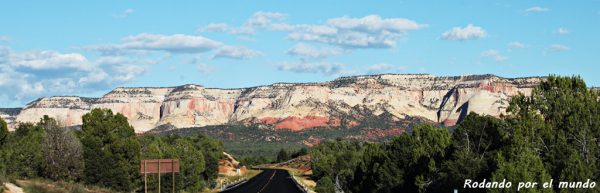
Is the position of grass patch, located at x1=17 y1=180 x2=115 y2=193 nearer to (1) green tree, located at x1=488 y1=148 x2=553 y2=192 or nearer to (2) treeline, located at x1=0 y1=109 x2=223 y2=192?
(2) treeline, located at x1=0 y1=109 x2=223 y2=192

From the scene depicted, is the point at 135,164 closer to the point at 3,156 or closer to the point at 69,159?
the point at 69,159

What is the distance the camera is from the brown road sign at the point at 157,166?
41.2 m

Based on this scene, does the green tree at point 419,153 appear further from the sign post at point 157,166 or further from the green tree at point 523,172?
the sign post at point 157,166

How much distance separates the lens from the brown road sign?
4123 cm

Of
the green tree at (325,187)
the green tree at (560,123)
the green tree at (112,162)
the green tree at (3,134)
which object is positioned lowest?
the green tree at (325,187)

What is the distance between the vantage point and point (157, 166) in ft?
138

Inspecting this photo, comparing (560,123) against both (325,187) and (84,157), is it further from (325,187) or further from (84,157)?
(325,187)

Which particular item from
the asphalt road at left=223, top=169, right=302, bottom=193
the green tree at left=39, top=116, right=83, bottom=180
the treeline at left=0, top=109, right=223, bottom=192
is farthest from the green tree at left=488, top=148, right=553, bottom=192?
the asphalt road at left=223, top=169, right=302, bottom=193

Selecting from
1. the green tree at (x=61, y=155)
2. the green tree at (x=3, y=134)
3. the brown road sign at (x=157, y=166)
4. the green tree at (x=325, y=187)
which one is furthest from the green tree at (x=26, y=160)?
the green tree at (x=325, y=187)

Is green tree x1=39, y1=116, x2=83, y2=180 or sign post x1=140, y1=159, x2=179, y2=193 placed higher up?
sign post x1=140, y1=159, x2=179, y2=193

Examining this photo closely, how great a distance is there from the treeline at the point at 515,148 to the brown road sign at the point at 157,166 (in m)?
17.2

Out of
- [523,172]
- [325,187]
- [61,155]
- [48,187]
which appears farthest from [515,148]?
[325,187]

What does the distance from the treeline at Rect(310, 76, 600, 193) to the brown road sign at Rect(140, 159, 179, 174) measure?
17.2 metres

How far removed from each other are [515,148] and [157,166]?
801 inches
